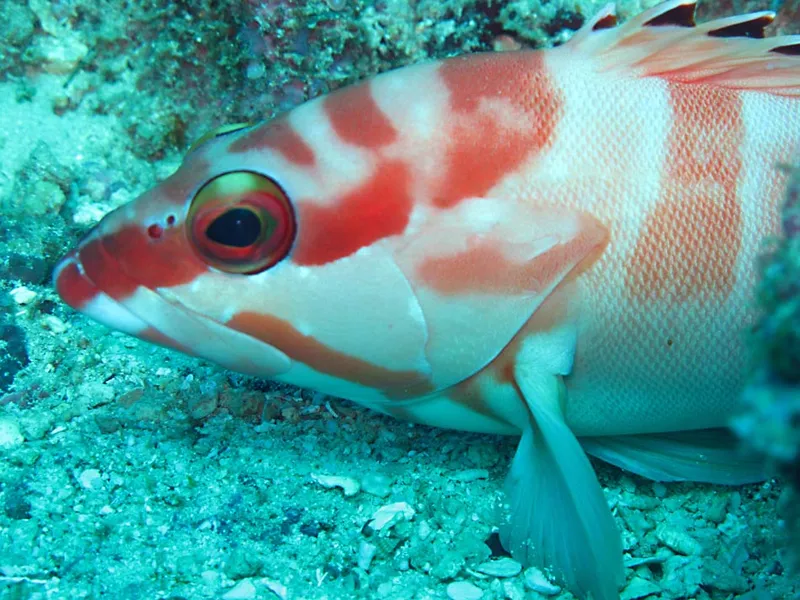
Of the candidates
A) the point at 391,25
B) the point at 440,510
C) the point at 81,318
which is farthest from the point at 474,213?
the point at 81,318

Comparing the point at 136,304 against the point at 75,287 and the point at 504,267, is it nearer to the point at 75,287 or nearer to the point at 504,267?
the point at 75,287

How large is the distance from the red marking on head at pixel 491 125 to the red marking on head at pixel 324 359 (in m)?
0.65

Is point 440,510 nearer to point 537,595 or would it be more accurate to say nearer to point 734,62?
point 537,595

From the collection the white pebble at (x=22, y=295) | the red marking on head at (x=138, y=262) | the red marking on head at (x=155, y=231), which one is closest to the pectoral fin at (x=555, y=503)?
the red marking on head at (x=138, y=262)

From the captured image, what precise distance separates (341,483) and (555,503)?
2.77 ft

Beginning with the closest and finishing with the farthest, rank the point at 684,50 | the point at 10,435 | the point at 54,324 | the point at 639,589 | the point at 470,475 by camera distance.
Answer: the point at 639,589 → the point at 684,50 → the point at 10,435 → the point at 470,475 → the point at 54,324

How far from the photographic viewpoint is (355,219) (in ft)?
6.91

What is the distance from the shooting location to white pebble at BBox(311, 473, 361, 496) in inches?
99.6

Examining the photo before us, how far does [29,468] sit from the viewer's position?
2338 millimetres

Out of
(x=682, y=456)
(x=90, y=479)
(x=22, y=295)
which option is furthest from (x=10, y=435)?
(x=682, y=456)

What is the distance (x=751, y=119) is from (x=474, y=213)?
1.10 meters

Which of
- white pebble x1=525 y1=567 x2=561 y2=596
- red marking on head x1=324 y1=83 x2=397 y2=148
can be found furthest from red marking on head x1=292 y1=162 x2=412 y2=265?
white pebble x1=525 y1=567 x2=561 y2=596

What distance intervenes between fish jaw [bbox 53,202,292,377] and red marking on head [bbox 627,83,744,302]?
1.31m

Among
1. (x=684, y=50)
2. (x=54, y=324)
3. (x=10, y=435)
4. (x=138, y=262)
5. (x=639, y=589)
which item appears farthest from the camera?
(x=54, y=324)
